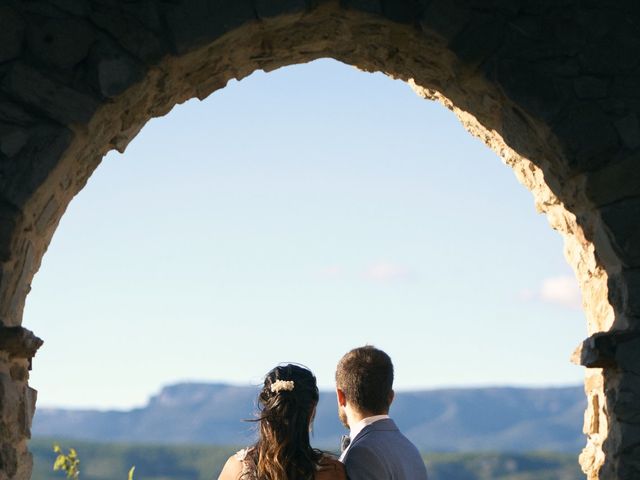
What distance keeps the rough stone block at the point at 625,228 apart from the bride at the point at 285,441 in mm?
1412

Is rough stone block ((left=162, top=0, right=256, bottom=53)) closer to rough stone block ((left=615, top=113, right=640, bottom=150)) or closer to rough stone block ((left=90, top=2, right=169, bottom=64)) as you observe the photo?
rough stone block ((left=90, top=2, right=169, bottom=64))

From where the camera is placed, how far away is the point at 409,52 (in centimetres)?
470

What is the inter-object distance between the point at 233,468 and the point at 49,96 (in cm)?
167

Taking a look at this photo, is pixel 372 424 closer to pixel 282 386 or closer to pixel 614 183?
pixel 282 386

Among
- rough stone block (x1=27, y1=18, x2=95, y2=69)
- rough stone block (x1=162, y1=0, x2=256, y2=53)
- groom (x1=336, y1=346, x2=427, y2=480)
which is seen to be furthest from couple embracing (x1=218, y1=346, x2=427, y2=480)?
rough stone block (x1=27, y1=18, x2=95, y2=69)

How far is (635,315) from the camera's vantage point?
13.8ft

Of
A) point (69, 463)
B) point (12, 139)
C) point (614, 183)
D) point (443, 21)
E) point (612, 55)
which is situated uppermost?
point (443, 21)

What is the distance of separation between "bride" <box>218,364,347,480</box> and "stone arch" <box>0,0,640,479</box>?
3.60 ft

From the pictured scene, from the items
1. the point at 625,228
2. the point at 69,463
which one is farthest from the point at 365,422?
the point at 69,463

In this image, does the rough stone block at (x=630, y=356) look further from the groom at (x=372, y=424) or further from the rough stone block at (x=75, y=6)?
the rough stone block at (x=75, y=6)

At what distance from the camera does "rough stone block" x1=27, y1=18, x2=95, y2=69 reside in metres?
4.26

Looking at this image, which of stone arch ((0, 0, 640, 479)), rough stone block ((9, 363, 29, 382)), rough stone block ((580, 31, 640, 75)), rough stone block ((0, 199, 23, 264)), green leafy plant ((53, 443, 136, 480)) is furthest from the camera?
green leafy plant ((53, 443, 136, 480))

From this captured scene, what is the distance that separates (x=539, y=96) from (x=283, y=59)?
48.1 inches

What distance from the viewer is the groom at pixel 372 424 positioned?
3.62 metres
